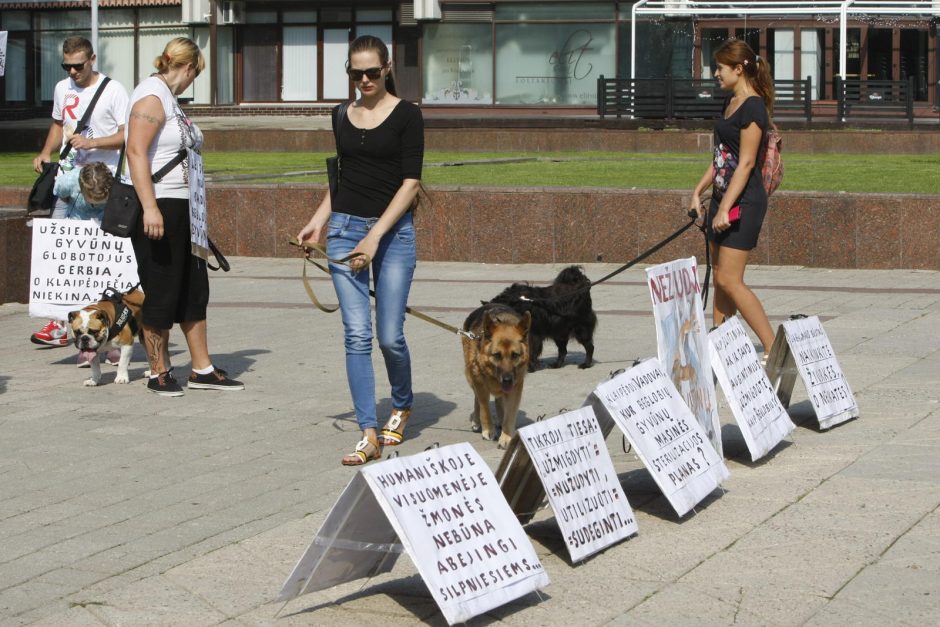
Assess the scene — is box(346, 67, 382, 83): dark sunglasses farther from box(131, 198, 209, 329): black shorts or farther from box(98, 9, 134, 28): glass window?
box(98, 9, 134, 28): glass window

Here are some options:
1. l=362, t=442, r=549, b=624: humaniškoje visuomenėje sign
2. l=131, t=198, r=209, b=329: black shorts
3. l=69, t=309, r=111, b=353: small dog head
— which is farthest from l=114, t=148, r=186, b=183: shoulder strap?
l=362, t=442, r=549, b=624: humaniškoje visuomenėje sign

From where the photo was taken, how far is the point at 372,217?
6965 millimetres

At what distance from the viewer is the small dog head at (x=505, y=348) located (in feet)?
23.2

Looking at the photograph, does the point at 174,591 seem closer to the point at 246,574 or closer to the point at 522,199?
the point at 246,574

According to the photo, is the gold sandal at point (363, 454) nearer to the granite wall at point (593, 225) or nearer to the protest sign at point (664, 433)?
the protest sign at point (664, 433)

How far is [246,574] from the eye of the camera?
→ 5.21 m

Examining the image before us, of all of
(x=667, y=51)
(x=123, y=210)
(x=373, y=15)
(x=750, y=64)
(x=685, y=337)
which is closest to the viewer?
(x=685, y=337)

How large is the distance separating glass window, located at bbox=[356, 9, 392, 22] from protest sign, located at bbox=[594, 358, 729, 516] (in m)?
39.7

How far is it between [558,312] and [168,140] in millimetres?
2661

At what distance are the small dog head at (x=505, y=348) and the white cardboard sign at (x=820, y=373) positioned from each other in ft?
4.38

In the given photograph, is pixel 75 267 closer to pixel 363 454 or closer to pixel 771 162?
pixel 363 454

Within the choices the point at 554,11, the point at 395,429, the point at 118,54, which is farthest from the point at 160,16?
the point at 395,429

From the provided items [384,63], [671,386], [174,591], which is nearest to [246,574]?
[174,591]

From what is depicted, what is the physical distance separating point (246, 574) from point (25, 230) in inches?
313
